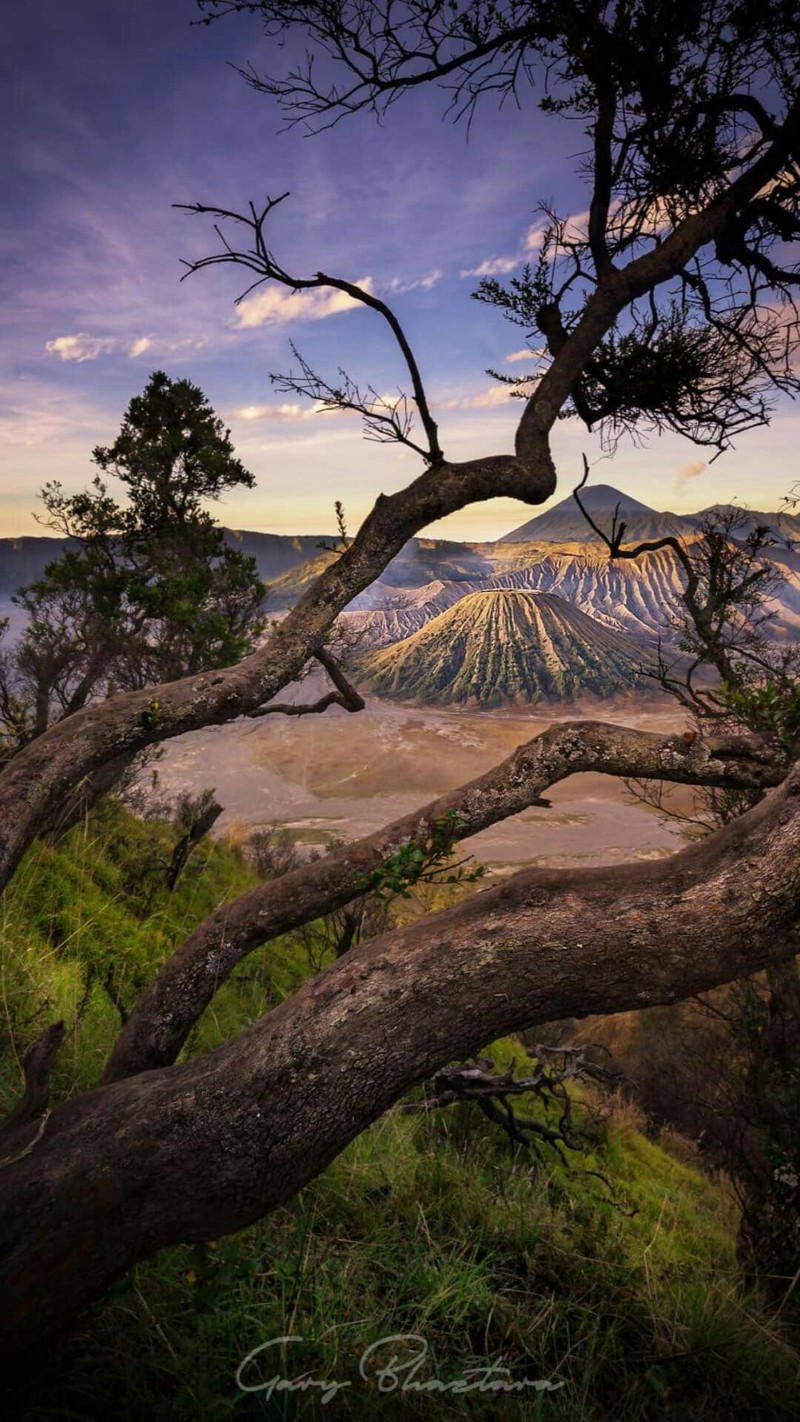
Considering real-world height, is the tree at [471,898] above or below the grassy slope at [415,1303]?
above

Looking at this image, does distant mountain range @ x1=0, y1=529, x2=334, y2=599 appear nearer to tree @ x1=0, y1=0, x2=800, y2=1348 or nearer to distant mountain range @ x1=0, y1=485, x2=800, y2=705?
tree @ x1=0, y1=0, x2=800, y2=1348

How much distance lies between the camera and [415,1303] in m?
2.24

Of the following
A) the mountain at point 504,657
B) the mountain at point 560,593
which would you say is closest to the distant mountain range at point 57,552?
the mountain at point 504,657

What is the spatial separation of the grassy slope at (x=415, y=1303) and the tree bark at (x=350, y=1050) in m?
0.35

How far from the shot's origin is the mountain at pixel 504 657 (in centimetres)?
11262

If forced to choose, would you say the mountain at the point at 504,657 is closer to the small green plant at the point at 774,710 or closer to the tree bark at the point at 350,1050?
the small green plant at the point at 774,710

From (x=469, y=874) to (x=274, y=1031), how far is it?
1.42 meters

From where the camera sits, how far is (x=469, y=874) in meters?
2.95

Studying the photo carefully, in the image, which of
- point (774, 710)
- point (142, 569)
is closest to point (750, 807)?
point (774, 710)

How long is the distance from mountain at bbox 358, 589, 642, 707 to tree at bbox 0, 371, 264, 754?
96.5m

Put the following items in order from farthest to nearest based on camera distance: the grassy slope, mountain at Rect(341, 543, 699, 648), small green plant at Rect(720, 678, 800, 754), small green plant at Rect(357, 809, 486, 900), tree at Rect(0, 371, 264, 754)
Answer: mountain at Rect(341, 543, 699, 648) < tree at Rect(0, 371, 264, 754) < small green plant at Rect(720, 678, 800, 754) < small green plant at Rect(357, 809, 486, 900) < the grassy slope

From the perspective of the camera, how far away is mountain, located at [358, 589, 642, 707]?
11262 centimetres

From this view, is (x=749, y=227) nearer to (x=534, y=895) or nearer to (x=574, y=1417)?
(x=534, y=895)

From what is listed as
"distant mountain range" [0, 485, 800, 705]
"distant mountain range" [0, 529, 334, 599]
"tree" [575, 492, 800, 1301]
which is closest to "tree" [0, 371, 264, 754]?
"distant mountain range" [0, 529, 334, 599]
